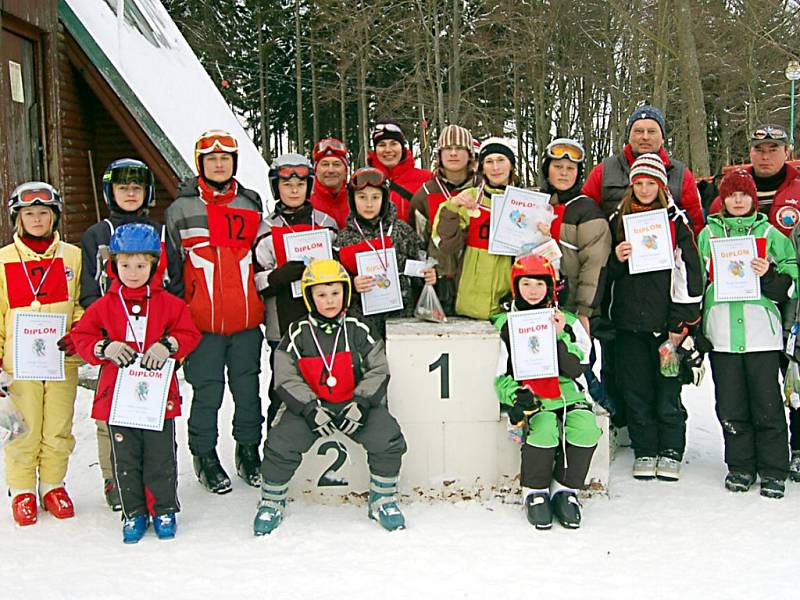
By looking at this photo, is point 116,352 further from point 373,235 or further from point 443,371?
point 443,371

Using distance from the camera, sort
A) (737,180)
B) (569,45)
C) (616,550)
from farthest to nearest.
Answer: (569,45) → (737,180) → (616,550)

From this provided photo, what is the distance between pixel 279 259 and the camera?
4.59 metres

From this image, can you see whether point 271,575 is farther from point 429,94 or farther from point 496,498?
point 429,94

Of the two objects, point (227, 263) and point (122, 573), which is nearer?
point (122, 573)

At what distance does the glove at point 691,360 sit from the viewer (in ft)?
14.7

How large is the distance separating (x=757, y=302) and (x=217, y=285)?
10.2 ft

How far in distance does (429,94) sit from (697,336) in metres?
24.2

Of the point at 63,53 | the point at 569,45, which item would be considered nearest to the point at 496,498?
the point at 63,53

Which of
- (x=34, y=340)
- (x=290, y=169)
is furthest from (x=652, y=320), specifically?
(x=34, y=340)

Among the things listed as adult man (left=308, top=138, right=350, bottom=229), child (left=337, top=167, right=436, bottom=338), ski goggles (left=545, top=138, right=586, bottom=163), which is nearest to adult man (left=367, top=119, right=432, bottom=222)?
adult man (left=308, top=138, right=350, bottom=229)

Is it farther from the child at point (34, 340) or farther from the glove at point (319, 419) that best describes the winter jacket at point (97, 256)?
the glove at point (319, 419)

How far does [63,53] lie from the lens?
27.1 ft

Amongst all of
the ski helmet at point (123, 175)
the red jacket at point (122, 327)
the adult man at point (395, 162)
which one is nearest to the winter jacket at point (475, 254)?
the adult man at point (395, 162)

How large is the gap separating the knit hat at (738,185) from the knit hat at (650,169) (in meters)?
0.35
